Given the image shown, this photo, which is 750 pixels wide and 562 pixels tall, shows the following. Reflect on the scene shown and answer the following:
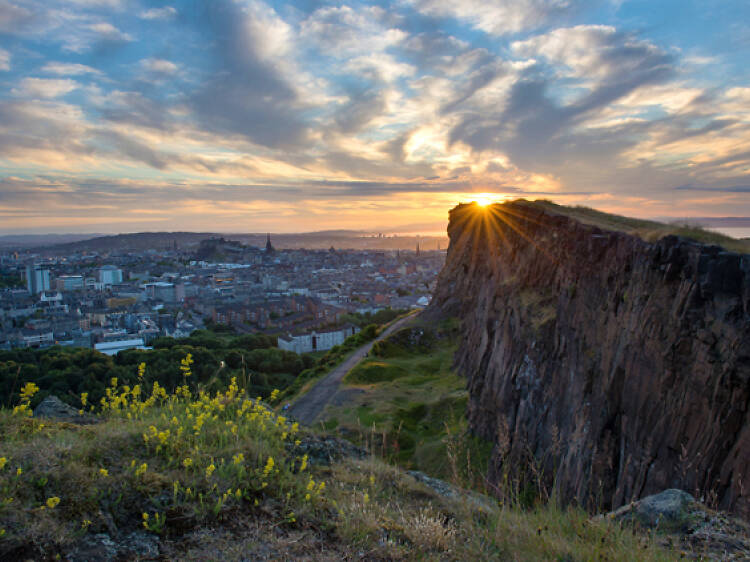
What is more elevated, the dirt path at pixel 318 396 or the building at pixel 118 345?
the dirt path at pixel 318 396

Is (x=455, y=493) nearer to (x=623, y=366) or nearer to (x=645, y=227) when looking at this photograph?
(x=623, y=366)

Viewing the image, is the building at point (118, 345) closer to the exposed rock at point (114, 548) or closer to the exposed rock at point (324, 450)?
the exposed rock at point (324, 450)

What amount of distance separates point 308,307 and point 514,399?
2597 inches

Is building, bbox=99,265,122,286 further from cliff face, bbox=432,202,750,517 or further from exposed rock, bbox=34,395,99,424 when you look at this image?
exposed rock, bbox=34,395,99,424

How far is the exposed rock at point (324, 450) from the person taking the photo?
5023 millimetres

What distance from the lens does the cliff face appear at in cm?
786

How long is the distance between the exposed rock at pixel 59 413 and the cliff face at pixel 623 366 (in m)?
4.85

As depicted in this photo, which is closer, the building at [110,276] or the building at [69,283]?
the building at [69,283]

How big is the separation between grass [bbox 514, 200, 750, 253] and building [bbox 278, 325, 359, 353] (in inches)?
1547

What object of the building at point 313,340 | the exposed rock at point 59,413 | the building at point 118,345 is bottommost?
the building at point 313,340

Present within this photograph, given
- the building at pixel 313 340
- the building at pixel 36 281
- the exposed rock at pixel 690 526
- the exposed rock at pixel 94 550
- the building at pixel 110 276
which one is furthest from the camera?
the building at pixel 110 276

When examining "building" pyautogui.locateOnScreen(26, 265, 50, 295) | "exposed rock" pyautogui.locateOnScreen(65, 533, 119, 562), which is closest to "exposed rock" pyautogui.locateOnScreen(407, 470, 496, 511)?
"exposed rock" pyautogui.locateOnScreen(65, 533, 119, 562)

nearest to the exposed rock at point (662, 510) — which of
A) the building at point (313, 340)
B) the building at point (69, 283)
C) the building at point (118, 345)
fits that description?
the building at point (313, 340)

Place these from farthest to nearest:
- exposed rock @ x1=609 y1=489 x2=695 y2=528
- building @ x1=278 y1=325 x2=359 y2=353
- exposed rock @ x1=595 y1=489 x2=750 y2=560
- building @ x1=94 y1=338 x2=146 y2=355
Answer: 1. building @ x1=278 y1=325 x2=359 y2=353
2. building @ x1=94 y1=338 x2=146 y2=355
3. exposed rock @ x1=609 y1=489 x2=695 y2=528
4. exposed rock @ x1=595 y1=489 x2=750 y2=560
